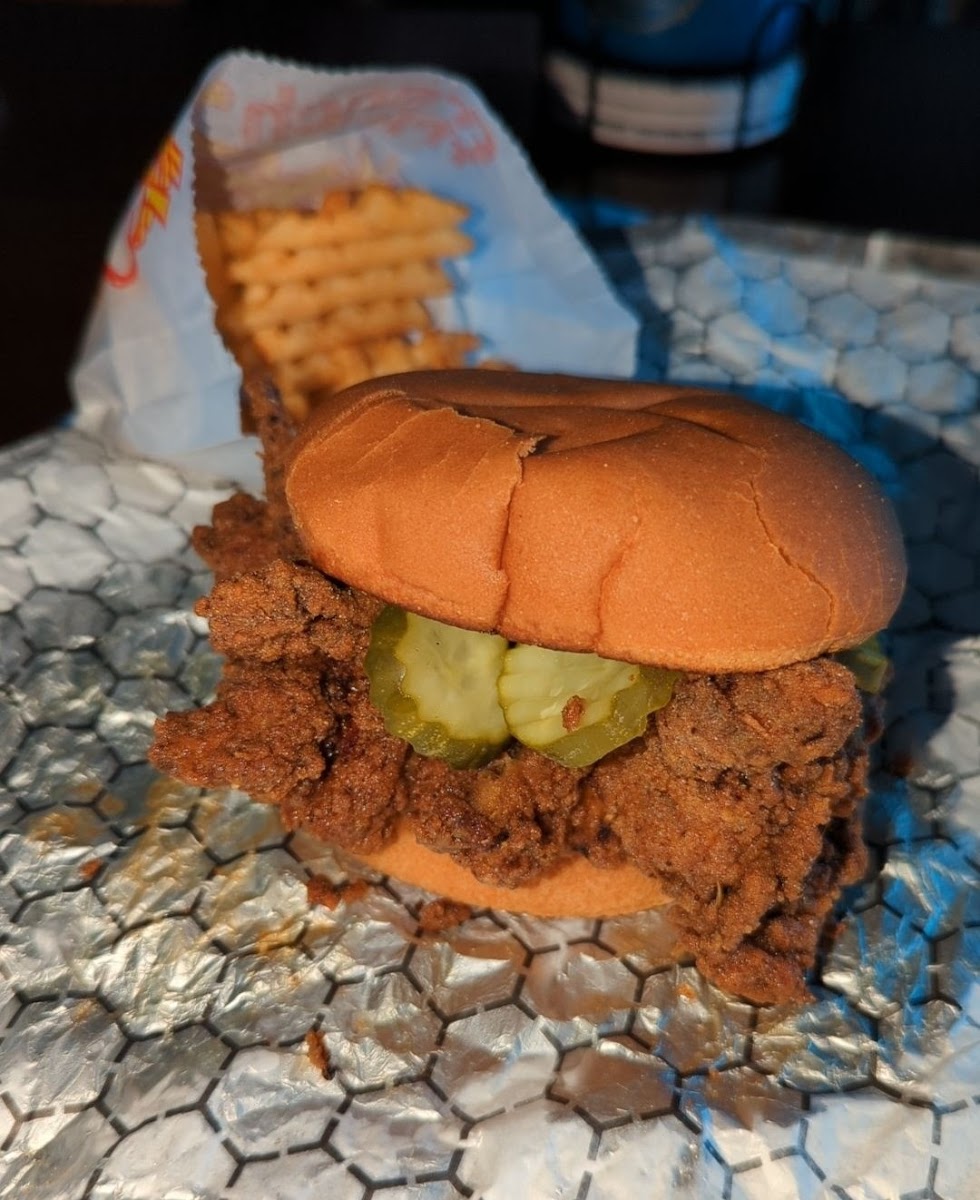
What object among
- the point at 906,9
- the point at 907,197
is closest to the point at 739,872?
the point at 907,197

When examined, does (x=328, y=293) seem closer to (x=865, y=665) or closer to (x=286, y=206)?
(x=286, y=206)

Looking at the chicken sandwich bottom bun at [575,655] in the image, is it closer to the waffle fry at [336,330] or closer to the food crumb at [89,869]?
the food crumb at [89,869]

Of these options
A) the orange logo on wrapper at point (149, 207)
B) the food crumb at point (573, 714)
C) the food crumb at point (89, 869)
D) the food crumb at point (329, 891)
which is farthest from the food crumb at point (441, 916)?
the orange logo on wrapper at point (149, 207)

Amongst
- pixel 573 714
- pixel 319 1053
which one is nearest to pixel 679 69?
pixel 573 714

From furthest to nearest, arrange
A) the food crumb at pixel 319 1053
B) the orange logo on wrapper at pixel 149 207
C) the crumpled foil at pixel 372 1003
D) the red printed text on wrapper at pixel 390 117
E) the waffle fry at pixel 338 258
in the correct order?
the red printed text on wrapper at pixel 390 117 < the orange logo on wrapper at pixel 149 207 < the waffle fry at pixel 338 258 < the food crumb at pixel 319 1053 < the crumpled foil at pixel 372 1003

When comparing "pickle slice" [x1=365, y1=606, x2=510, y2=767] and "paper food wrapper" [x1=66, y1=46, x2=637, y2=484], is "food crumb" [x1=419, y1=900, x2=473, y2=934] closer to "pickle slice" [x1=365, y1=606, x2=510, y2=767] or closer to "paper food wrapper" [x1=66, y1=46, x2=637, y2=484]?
"pickle slice" [x1=365, y1=606, x2=510, y2=767]

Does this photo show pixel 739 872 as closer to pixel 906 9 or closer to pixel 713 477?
pixel 713 477
